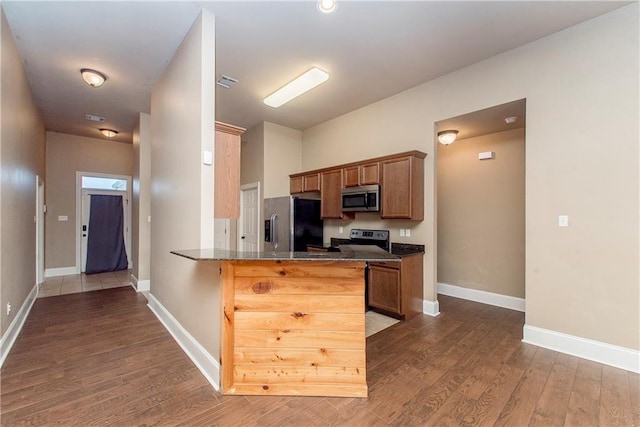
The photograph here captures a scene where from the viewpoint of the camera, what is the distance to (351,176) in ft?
14.0

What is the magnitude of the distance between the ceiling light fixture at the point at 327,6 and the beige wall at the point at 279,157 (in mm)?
3029

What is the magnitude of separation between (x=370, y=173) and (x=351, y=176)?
0.36 meters

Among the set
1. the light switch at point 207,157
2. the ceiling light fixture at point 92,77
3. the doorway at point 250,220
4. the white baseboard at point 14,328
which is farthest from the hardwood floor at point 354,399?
the ceiling light fixture at point 92,77

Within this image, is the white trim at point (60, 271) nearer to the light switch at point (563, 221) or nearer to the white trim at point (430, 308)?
the white trim at point (430, 308)

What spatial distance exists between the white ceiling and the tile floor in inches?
123

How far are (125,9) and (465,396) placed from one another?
4200mm

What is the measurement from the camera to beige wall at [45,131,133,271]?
5762mm

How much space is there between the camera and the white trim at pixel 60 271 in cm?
571

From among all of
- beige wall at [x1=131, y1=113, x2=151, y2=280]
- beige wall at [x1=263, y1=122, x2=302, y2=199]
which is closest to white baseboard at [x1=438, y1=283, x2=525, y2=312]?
beige wall at [x1=263, y1=122, x2=302, y2=199]

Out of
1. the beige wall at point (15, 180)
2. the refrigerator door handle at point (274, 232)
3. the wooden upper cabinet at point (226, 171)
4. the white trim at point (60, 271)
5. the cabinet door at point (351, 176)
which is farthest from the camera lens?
the white trim at point (60, 271)

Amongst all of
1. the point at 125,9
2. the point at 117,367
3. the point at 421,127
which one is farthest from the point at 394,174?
the point at 117,367

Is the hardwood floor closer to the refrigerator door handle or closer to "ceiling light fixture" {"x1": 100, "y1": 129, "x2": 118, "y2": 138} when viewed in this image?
the refrigerator door handle

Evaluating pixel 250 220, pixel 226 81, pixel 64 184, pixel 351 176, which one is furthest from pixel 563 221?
pixel 64 184

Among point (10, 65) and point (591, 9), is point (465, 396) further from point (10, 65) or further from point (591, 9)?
point (10, 65)
